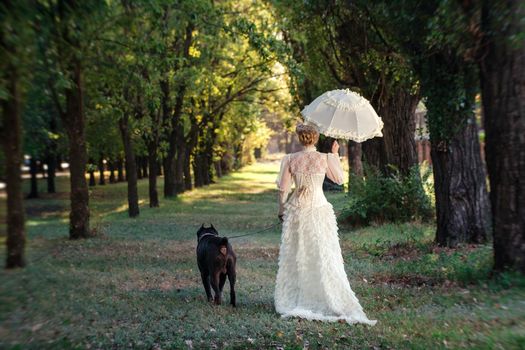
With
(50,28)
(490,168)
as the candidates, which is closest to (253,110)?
(490,168)

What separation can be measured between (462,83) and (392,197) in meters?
8.15

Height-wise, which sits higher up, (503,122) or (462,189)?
(503,122)

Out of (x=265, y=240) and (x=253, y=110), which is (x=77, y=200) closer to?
(x=265, y=240)

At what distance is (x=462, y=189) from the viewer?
12617 mm

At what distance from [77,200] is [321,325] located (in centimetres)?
1149

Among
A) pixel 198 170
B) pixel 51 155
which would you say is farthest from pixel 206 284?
pixel 198 170

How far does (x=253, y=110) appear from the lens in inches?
1587

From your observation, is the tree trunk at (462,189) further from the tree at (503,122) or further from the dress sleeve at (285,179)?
the dress sleeve at (285,179)

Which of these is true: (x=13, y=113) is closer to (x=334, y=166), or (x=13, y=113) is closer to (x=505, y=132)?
(x=334, y=166)

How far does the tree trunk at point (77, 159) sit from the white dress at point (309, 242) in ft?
32.2

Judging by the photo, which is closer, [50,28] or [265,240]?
[50,28]

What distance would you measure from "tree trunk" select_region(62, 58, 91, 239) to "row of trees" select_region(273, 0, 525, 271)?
609cm

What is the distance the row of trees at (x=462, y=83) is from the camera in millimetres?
8188

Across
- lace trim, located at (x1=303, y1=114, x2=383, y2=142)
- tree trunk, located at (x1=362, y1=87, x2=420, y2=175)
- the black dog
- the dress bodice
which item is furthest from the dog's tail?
tree trunk, located at (x1=362, y1=87, x2=420, y2=175)
